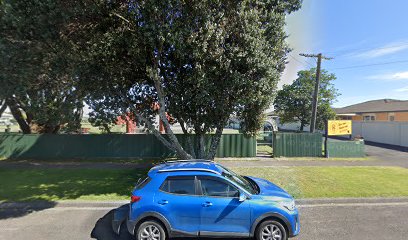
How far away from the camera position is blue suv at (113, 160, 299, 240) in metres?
5.13

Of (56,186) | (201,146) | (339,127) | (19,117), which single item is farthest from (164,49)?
(339,127)

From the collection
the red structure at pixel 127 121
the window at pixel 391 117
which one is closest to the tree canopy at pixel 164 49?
the red structure at pixel 127 121

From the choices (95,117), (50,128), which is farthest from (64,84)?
(50,128)

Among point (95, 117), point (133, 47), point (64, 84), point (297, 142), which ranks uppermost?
point (133, 47)

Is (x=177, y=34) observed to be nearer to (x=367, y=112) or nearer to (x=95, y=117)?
(x=95, y=117)

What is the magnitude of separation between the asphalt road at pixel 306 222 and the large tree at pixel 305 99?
768 inches

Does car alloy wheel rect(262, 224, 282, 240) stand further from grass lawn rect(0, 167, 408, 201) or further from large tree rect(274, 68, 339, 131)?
large tree rect(274, 68, 339, 131)

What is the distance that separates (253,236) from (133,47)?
636cm

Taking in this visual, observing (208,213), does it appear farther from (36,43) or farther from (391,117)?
(391,117)

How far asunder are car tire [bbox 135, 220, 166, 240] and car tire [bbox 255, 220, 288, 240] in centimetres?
187

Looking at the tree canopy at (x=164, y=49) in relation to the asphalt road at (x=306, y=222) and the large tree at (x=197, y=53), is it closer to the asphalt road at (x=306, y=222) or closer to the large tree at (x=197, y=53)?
the large tree at (x=197, y=53)

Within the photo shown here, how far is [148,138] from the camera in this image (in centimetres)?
1584

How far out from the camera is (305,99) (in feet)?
87.9

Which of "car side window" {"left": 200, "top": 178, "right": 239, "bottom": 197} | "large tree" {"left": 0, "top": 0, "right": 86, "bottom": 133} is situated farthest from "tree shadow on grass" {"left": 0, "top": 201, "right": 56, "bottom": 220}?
"car side window" {"left": 200, "top": 178, "right": 239, "bottom": 197}
